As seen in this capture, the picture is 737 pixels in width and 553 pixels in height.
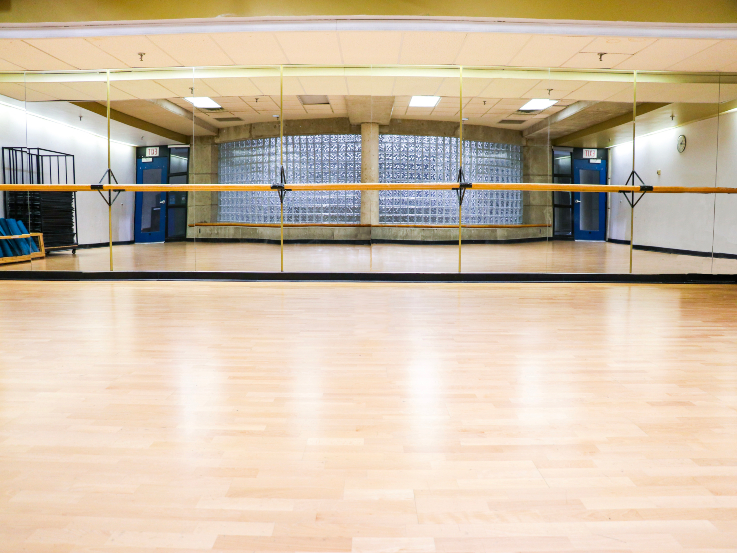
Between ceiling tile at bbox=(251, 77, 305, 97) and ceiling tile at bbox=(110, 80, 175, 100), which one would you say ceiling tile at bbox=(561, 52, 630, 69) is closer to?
ceiling tile at bbox=(251, 77, 305, 97)

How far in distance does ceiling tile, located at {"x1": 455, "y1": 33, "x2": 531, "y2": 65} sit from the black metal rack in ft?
18.6

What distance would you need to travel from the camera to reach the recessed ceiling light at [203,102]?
22.2 ft

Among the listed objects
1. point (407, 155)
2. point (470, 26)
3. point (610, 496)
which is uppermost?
point (470, 26)

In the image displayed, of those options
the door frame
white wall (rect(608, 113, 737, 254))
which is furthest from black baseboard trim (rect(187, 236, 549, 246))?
white wall (rect(608, 113, 737, 254))

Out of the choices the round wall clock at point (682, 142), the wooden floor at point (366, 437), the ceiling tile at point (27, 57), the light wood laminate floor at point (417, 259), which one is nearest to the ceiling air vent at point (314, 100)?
the light wood laminate floor at point (417, 259)

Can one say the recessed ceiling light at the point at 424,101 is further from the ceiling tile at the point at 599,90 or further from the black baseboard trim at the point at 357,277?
the black baseboard trim at the point at 357,277

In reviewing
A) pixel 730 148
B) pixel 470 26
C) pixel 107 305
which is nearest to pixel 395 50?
pixel 470 26

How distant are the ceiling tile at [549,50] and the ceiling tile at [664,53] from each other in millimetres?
746

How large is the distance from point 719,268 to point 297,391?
6708mm

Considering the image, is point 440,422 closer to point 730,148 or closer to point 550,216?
point 550,216

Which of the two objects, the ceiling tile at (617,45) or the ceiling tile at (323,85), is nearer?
the ceiling tile at (617,45)

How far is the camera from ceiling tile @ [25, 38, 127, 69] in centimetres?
546

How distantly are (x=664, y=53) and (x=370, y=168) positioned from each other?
11.4ft

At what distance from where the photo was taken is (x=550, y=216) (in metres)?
6.77
